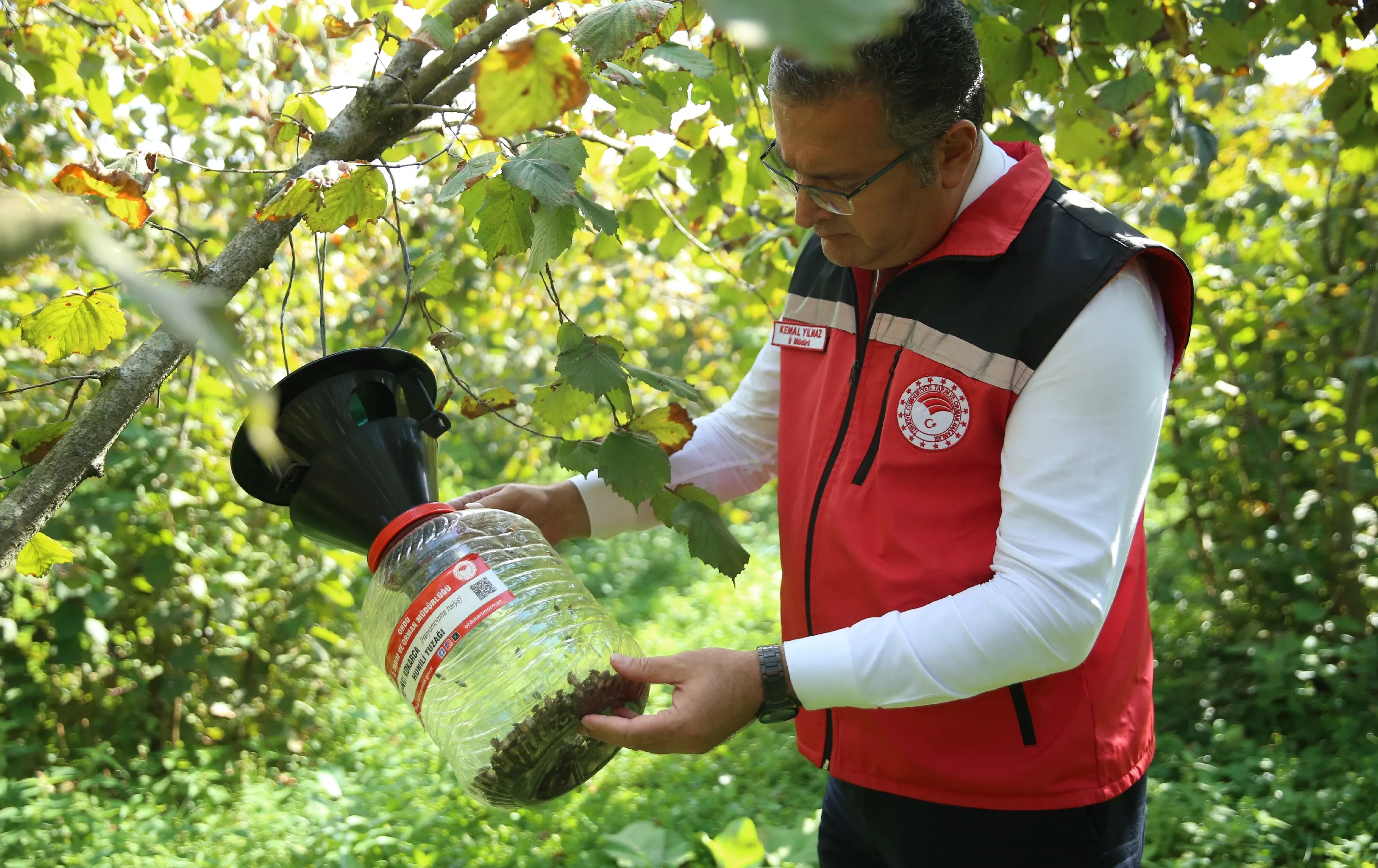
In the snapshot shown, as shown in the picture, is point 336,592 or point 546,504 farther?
point 336,592

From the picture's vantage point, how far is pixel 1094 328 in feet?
4.35

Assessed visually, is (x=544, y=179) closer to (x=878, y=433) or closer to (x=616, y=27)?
(x=616, y=27)

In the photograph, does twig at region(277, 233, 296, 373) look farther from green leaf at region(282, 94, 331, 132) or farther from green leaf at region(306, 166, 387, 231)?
green leaf at region(282, 94, 331, 132)

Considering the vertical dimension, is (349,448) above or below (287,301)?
below

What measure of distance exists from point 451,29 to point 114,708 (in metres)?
3.77

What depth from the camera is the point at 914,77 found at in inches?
53.1

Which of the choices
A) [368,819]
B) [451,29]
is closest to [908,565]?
[451,29]

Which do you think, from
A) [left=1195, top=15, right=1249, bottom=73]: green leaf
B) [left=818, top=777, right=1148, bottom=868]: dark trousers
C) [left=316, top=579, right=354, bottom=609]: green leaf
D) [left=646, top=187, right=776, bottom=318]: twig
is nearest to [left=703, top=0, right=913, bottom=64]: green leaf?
[left=818, top=777, right=1148, bottom=868]: dark trousers

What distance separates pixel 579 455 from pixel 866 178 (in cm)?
59

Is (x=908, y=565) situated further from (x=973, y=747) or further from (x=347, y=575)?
(x=347, y=575)

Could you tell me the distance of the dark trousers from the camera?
1.56m

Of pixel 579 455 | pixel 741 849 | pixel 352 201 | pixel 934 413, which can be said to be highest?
pixel 352 201

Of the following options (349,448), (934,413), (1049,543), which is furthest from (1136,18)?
(349,448)

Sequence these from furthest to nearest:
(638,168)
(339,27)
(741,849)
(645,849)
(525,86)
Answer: (645,849) < (741,849) < (638,168) < (339,27) < (525,86)
